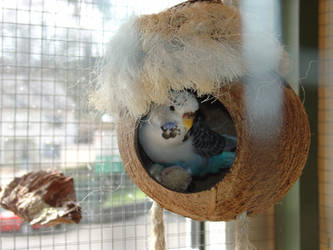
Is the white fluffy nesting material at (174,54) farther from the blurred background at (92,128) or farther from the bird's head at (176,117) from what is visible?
the blurred background at (92,128)

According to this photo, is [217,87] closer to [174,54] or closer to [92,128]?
[174,54]

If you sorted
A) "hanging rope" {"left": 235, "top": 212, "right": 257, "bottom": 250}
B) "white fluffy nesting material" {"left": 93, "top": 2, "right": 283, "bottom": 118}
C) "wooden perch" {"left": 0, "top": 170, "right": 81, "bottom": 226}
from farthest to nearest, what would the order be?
"wooden perch" {"left": 0, "top": 170, "right": 81, "bottom": 226} < "hanging rope" {"left": 235, "top": 212, "right": 257, "bottom": 250} < "white fluffy nesting material" {"left": 93, "top": 2, "right": 283, "bottom": 118}

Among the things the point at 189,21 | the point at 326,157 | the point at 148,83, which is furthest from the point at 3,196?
the point at 326,157

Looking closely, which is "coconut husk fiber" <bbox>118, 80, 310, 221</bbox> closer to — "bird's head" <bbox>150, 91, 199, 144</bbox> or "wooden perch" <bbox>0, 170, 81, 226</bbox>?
"bird's head" <bbox>150, 91, 199, 144</bbox>

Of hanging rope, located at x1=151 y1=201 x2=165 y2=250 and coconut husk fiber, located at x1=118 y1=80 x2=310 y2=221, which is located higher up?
coconut husk fiber, located at x1=118 y1=80 x2=310 y2=221

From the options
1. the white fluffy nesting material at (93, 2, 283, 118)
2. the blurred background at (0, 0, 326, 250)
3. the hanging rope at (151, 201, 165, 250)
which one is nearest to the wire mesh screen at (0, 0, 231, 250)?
the blurred background at (0, 0, 326, 250)

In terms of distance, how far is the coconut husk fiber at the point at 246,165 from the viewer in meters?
0.66

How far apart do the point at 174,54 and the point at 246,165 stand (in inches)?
10.0

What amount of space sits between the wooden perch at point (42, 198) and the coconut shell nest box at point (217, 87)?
1.20ft

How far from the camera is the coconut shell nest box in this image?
2.13ft

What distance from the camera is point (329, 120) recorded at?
105cm

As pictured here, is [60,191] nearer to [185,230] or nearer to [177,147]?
[177,147]

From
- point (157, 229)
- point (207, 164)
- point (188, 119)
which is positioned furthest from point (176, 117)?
point (157, 229)

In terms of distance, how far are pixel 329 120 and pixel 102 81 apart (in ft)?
2.38
